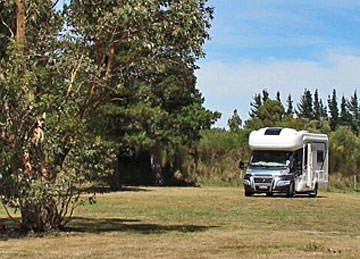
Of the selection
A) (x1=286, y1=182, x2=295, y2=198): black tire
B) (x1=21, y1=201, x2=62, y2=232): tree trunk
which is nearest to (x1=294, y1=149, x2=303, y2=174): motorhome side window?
(x1=286, y1=182, x2=295, y2=198): black tire

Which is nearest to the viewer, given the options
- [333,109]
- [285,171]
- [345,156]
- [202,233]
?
[202,233]

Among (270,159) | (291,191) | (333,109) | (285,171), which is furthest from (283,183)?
(333,109)

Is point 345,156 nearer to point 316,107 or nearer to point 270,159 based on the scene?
point 270,159

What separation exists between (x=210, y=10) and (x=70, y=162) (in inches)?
164

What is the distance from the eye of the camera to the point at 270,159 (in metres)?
33.6

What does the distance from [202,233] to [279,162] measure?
17.3m

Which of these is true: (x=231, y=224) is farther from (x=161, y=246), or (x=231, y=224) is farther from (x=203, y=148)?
(x=203, y=148)

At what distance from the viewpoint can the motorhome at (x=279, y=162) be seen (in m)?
33.1

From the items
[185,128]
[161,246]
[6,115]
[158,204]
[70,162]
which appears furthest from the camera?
[185,128]

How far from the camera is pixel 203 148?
168 feet

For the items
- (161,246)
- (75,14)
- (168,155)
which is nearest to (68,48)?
(75,14)

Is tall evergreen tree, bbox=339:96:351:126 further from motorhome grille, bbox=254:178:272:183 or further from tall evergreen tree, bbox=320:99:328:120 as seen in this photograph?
motorhome grille, bbox=254:178:272:183

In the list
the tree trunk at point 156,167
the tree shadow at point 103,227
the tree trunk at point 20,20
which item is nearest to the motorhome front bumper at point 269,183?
the tree shadow at point 103,227

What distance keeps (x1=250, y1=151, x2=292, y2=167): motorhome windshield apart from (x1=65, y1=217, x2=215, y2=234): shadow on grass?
1391 cm
